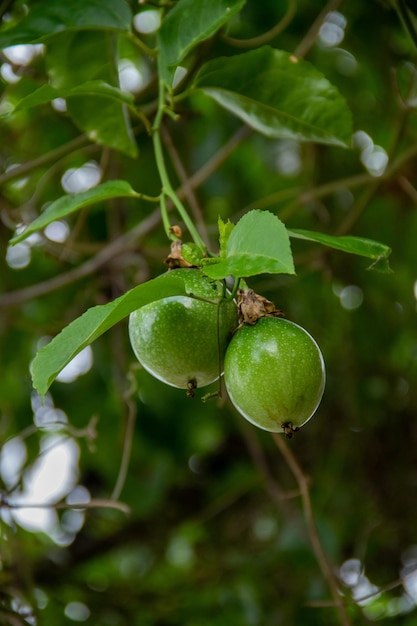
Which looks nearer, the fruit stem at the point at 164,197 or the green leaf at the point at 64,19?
the fruit stem at the point at 164,197

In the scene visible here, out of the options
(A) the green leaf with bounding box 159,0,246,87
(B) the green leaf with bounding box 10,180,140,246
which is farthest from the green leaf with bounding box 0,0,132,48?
(B) the green leaf with bounding box 10,180,140,246

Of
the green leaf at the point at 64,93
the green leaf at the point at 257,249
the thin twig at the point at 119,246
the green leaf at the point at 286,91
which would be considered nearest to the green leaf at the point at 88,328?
the green leaf at the point at 257,249

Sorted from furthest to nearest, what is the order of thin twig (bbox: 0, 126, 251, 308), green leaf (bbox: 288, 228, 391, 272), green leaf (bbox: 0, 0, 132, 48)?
1. thin twig (bbox: 0, 126, 251, 308)
2. green leaf (bbox: 0, 0, 132, 48)
3. green leaf (bbox: 288, 228, 391, 272)

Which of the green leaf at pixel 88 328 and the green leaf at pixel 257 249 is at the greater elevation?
the green leaf at pixel 257 249

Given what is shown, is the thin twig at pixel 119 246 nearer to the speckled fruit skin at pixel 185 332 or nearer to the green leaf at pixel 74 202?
the green leaf at pixel 74 202

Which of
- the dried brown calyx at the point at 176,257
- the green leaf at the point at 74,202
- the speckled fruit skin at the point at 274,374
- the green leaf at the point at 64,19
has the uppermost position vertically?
the green leaf at the point at 64,19

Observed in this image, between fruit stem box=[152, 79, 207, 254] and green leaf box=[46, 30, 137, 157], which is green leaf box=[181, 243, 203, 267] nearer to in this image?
fruit stem box=[152, 79, 207, 254]

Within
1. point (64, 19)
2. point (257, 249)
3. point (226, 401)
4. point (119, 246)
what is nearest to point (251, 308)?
point (257, 249)
